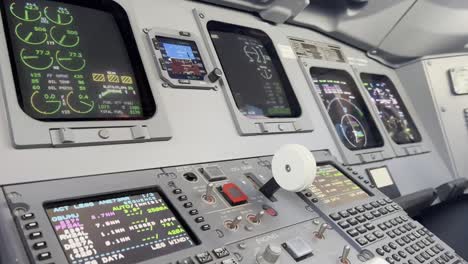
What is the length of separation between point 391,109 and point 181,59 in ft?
5.30

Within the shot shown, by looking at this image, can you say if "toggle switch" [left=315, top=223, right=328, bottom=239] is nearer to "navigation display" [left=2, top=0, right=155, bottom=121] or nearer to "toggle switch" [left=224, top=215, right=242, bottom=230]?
"toggle switch" [left=224, top=215, right=242, bottom=230]

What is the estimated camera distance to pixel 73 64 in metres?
1.30

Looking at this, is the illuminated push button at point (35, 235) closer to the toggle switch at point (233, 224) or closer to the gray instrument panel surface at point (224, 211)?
the gray instrument panel surface at point (224, 211)

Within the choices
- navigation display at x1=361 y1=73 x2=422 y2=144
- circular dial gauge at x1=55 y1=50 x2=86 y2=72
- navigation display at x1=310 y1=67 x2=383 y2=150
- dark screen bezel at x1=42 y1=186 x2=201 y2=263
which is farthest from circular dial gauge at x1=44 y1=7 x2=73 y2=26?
navigation display at x1=361 y1=73 x2=422 y2=144

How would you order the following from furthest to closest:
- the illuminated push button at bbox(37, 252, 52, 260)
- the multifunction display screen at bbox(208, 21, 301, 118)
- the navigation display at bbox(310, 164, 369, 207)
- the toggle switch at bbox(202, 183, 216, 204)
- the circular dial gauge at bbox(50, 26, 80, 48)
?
the multifunction display screen at bbox(208, 21, 301, 118) → the navigation display at bbox(310, 164, 369, 207) → the circular dial gauge at bbox(50, 26, 80, 48) → the toggle switch at bbox(202, 183, 216, 204) → the illuminated push button at bbox(37, 252, 52, 260)

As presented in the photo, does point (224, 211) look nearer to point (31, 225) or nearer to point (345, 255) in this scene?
point (345, 255)

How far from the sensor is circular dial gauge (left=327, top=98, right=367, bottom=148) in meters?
2.16

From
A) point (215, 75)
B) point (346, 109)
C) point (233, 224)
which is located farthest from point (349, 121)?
point (233, 224)

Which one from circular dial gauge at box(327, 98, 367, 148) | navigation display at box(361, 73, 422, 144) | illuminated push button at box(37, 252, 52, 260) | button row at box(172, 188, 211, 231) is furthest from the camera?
navigation display at box(361, 73, 422, 144)

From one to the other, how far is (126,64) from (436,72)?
7.38 ft

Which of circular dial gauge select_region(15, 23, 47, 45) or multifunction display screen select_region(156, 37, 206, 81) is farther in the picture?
multifunction display screen select_region(156, 37, 206, 81)

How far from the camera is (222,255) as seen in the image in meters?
1.01

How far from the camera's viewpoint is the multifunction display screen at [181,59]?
1535 mm

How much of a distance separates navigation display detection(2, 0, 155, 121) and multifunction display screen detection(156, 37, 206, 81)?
0.13 metres
